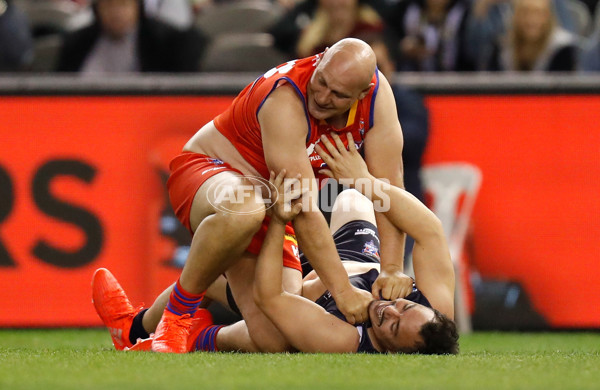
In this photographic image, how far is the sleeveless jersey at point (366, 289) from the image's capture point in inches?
216

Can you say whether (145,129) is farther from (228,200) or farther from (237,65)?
(228,200)

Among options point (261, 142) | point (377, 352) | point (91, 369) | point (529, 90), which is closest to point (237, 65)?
point (529, 90)

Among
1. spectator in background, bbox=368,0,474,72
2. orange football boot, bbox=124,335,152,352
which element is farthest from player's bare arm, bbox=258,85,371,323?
spectator in background, bbox=368,0,474,72

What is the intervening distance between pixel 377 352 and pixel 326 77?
4.84 ft

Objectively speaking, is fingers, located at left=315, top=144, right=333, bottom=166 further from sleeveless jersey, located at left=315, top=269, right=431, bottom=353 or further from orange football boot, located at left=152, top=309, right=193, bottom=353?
orange football boot, located at left=152, top=309, right=193, bottom=353

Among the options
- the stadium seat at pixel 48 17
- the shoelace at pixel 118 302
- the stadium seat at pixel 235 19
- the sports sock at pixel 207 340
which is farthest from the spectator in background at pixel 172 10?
the sports sock at pixel 207 340

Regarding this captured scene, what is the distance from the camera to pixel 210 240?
5.38 meters

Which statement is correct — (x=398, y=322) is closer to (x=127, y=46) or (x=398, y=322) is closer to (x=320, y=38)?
(x=320, y=38)

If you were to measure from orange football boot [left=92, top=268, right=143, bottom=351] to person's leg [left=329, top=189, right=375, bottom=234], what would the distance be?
4.44 feet

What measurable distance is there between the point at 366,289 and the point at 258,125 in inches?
43.0

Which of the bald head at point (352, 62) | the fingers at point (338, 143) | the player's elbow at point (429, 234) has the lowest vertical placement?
the player's elbow at point (429, 234)

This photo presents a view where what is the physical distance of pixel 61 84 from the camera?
312 inches

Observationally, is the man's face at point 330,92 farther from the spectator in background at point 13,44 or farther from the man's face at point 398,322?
the spectator in background at point 13,44

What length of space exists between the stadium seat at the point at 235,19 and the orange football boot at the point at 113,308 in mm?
4430
